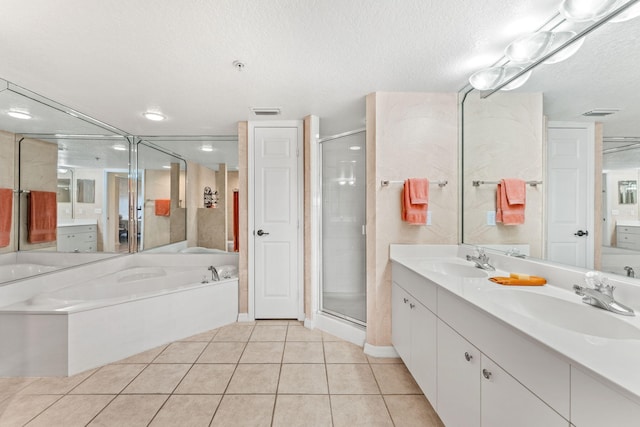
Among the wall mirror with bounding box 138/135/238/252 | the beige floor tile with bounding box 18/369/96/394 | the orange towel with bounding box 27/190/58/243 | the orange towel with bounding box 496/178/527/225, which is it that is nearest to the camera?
the orange towel with bounding box 496/178/527/225

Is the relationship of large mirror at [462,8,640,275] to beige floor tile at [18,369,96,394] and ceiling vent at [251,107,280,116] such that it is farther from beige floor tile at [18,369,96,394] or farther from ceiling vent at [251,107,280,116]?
beige floor tile at [18,369,96,394]

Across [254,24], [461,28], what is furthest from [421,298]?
[254,24]

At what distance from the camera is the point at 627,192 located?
1.05 m

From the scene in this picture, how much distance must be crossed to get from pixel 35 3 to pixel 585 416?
2642 mm

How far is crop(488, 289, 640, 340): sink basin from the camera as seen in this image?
3.01ft

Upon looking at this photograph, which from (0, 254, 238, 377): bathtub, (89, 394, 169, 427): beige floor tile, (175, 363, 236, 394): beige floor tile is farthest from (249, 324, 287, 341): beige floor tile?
(89, 394, 169, 427): beige floor tile

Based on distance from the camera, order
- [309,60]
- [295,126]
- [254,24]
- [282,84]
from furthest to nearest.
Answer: [295,126] → [282,84] → [309,60] → [254,24]

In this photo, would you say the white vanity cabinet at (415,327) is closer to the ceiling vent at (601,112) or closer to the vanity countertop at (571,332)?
the vanity countertop at (571,332)

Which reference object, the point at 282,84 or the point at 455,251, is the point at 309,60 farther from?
the point at 455,251

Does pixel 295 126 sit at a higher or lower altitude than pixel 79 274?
higher

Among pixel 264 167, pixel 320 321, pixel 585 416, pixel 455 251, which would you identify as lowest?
pixel 320 321

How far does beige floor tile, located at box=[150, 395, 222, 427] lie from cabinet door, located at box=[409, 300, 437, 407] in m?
1.28

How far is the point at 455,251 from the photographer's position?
219 centimetres

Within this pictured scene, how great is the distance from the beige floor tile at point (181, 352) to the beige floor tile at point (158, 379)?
0.23ft
